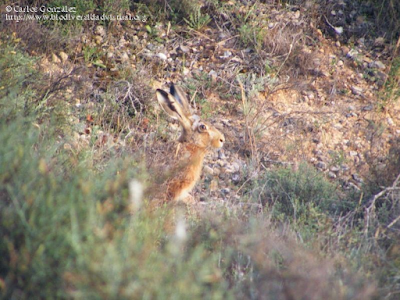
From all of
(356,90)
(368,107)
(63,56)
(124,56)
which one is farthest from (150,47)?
(368,107)

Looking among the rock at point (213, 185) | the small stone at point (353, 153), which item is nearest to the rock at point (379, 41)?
the small stone at point (353, 153)

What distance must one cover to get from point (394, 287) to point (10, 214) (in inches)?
111

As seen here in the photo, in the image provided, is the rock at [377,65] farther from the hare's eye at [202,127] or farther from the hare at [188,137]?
the hare's eye at [202,127]

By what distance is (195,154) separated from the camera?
6188 mm

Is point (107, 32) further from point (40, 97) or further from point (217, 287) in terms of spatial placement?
point (217, 287)

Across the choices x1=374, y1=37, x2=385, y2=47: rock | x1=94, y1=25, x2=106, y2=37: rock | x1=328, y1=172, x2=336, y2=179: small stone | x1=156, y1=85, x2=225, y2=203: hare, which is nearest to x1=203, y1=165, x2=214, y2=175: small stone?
x1=156, y1=85, x2=225, y2=203: hare

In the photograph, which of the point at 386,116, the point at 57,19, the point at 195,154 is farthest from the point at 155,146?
the point at 386,116

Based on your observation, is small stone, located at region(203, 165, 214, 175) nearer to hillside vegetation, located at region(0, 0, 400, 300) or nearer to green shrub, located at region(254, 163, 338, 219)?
hillside vegetation, located at region(0, 0, 400, 300)

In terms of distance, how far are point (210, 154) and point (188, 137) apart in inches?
34.8

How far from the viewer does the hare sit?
5.83 metres

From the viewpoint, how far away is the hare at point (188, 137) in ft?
19.1

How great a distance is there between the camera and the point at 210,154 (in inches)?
283

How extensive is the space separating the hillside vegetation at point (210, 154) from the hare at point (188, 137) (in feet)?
0.87

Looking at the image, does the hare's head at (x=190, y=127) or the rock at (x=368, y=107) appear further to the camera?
the rock at (x=368, y=107)
